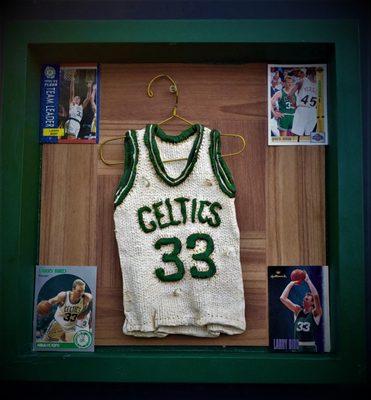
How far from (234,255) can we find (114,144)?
43cm

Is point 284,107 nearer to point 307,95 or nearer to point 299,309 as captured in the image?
point 307,95

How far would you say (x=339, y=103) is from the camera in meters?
1.20

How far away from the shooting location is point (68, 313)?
1.25 metres

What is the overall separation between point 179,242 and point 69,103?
48 centimetres

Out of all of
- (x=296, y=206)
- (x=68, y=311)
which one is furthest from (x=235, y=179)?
(x=68, y=311)

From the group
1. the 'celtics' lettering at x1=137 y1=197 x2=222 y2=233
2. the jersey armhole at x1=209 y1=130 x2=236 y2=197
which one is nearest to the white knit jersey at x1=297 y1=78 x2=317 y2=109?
the jersey armhole at x1=209 y1=130 x2=236 y2=197

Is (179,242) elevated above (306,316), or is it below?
above

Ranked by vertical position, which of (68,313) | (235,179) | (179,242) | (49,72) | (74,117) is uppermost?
(49,72)

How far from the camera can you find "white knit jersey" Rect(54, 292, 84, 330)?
1245 mm

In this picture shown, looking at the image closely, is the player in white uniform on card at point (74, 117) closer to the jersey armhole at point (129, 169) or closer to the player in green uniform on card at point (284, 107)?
the jersey armhole at point (129, 169)

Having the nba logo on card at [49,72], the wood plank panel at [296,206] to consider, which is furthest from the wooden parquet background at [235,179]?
the nba logo on card at [49,72]

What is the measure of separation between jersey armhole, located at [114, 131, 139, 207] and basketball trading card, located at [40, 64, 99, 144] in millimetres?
109
